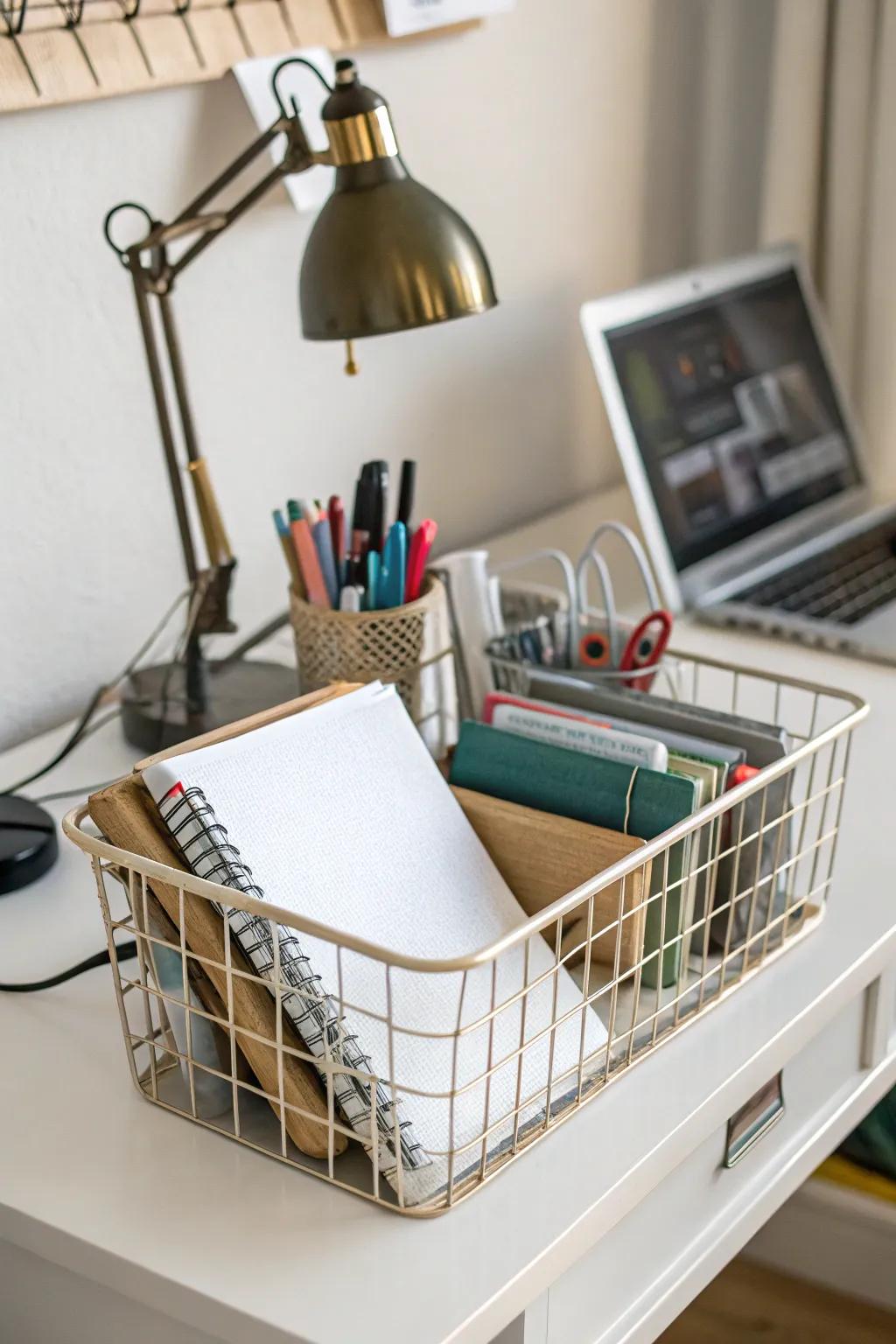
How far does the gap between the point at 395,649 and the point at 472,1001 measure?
0.27 meters

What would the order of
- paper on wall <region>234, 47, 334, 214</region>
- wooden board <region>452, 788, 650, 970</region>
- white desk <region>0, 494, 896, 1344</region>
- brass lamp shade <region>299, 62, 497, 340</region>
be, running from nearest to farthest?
white desk <region>0, 494, 896, 1344</region>
wooden board <region>452, 788, 650, 970</region>
brass lamp shade <region>299, 62, 497, 340</region>
paper on wall <region>234, 47, 334, 214</region>

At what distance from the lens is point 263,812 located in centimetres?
63

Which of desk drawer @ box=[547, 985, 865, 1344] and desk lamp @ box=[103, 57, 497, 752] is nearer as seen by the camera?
desk drawer @ box=[547, 985, 865, 1344]

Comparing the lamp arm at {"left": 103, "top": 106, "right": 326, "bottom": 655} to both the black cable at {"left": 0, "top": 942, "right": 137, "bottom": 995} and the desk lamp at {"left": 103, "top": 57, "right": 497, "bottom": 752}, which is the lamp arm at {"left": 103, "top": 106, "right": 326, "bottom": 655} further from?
the black cable at {"left": 0, "top": 942, "right": 137, "bottom": 995}

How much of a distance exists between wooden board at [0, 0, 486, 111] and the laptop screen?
35 cm

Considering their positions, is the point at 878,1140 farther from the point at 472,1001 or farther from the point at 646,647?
the point at 472,1001

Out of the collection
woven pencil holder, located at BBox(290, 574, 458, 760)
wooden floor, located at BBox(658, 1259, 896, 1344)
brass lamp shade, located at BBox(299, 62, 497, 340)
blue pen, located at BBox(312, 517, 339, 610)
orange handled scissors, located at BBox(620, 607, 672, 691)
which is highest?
brass lamp shade, located at BBox(299, 62, 497, 340)

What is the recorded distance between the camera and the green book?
0.67 meters

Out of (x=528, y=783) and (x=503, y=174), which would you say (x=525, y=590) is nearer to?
(x=528, y=783)

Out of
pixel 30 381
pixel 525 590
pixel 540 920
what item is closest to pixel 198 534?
pixel 30 381

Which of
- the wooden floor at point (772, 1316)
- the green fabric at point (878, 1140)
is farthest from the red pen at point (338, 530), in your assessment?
the wooden floor at point (772, 1316)

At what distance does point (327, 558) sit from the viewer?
86 cm

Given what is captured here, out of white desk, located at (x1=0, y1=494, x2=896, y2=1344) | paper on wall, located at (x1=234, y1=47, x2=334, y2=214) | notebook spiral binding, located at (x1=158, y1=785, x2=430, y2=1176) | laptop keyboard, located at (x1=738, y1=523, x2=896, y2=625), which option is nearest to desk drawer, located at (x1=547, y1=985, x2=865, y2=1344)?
white desk, located at (x1=0, y1=494, x2=896, y2=1344)

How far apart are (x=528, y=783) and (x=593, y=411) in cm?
88
